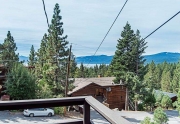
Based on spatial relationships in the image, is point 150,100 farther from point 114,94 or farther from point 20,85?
point 20,85

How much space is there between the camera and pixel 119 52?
16.9 metres

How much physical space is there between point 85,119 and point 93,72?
30156 mm

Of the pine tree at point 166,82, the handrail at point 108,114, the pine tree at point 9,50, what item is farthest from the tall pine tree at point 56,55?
the pine tree at point 166,82

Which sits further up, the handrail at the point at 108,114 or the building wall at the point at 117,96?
the handrail at the point at 108,114

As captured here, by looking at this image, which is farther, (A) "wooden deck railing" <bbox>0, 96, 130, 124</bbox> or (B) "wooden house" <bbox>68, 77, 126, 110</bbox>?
(B) "wooden house" <bbox>68, 77, 126, 110</bbox>

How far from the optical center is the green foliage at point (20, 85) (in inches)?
382

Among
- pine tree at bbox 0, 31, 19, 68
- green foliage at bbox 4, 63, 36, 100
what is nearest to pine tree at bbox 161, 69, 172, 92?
pine tree at bbox 0, 31, 19, 68

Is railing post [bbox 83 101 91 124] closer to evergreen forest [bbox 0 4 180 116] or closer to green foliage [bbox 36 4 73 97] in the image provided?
evergreen forest [bbox 0 4 180 116]

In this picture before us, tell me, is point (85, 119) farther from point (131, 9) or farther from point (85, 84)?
point (85, 84)

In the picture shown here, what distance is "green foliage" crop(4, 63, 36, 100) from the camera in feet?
31.8

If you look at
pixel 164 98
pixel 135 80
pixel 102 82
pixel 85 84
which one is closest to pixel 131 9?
pixel 135 80

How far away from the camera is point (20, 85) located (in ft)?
32.5

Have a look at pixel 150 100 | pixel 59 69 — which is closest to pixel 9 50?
pixel 59 69

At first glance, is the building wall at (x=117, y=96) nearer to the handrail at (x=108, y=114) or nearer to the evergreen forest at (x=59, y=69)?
the evergreen forest at (x=59, y=69)
